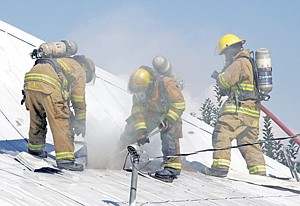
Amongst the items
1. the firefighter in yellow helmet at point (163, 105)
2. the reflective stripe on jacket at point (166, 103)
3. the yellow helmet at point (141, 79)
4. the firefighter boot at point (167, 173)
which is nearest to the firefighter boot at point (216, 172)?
the firefighter in yellow helmet at point (163, 105)

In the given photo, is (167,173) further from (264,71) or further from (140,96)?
(264,71)

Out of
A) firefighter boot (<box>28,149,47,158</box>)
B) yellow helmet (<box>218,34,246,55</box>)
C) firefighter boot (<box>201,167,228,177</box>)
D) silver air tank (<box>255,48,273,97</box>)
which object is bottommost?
firefighter boot (<box>28,149,47,158</box>)

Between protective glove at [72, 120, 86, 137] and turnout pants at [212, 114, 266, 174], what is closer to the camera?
protective glove at [72, 120, 86, 137]

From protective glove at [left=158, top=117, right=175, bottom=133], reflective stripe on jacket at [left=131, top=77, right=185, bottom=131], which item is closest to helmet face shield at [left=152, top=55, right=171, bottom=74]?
reflective stripe on jacket at [left=131, top=77, right=185, bottom=131]

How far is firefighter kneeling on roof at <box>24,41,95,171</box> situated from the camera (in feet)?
19.6

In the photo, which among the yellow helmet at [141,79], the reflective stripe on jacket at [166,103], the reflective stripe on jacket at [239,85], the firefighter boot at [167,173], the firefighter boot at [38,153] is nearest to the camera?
the firefighter boot at [38,153]

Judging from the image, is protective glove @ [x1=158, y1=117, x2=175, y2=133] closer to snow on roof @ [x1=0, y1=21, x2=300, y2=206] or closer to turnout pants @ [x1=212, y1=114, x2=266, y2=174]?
snow on roof @ [x1=0, y1=21, x2=300, y2=206]

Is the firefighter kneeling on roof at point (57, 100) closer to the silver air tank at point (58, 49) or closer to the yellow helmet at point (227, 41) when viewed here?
the silver air tank at point (58, 49)

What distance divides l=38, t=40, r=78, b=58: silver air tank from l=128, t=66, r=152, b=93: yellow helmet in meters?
0.71

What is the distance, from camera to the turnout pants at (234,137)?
7.71 m

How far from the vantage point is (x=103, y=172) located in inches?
253

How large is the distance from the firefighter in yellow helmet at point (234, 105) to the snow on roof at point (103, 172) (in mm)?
316

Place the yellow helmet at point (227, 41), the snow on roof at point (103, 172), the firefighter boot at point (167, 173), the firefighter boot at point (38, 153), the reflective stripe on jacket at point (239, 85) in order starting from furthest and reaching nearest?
1. the yellow helmet at point (227, 41)
2. the reflective stripe on jacket at point (239, 85)
3. the firefighter boot at point (167, 173)
4. the firefighter boot at point (38, 153)
5. the snow on roof at point (103, 172)

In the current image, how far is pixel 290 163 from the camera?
27.7 feet
